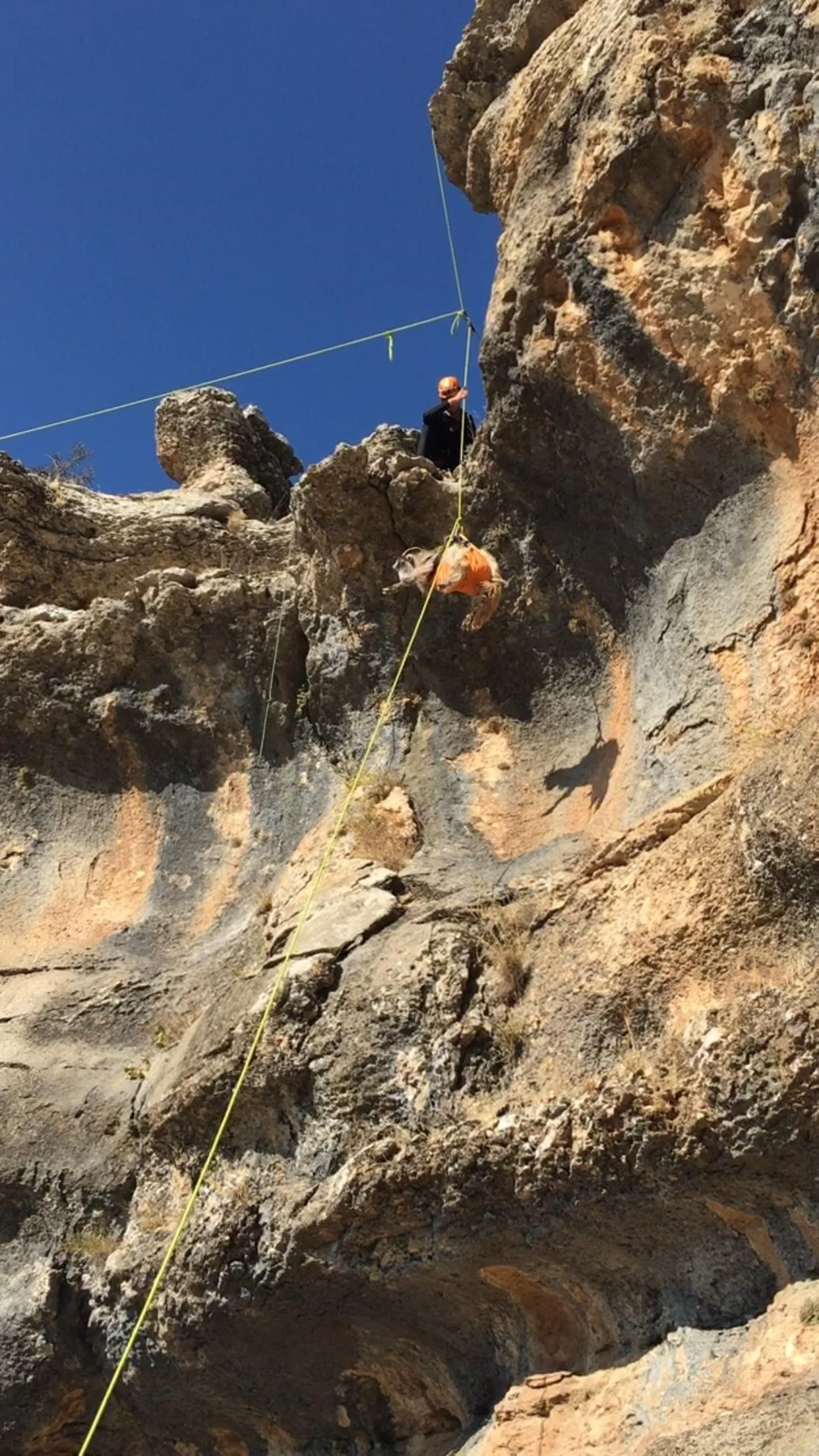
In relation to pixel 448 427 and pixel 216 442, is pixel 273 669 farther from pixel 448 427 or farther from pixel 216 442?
pixel 216 442

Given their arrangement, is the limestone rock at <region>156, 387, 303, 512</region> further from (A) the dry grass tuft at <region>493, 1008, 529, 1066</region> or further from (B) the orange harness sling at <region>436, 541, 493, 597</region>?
(A) the dry grass tuft at <region>493, 1008, 529, 1066</region>

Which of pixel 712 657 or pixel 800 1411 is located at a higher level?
pixel 712 657

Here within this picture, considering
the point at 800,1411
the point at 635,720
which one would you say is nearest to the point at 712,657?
the point at 635,720

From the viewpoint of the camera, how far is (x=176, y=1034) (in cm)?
789

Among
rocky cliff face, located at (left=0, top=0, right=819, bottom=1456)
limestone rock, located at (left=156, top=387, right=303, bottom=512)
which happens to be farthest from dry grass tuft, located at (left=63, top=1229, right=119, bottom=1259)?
limestone rock, located at (left=156, top=387, right=303, bottom=512)

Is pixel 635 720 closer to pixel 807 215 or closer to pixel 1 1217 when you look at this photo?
pixel 807 215

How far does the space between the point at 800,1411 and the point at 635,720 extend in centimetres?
391

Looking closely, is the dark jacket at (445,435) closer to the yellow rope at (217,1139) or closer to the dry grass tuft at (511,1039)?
the yellow rope at (217,1139)

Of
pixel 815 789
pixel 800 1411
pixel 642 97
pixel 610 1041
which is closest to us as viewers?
pixel 800 1411

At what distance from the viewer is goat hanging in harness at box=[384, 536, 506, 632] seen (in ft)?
25.5

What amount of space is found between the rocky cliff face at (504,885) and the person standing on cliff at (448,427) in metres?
1.59

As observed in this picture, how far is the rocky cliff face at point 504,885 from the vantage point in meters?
5.37

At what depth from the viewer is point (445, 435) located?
408 inches

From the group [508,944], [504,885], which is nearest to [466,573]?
[504,885]
